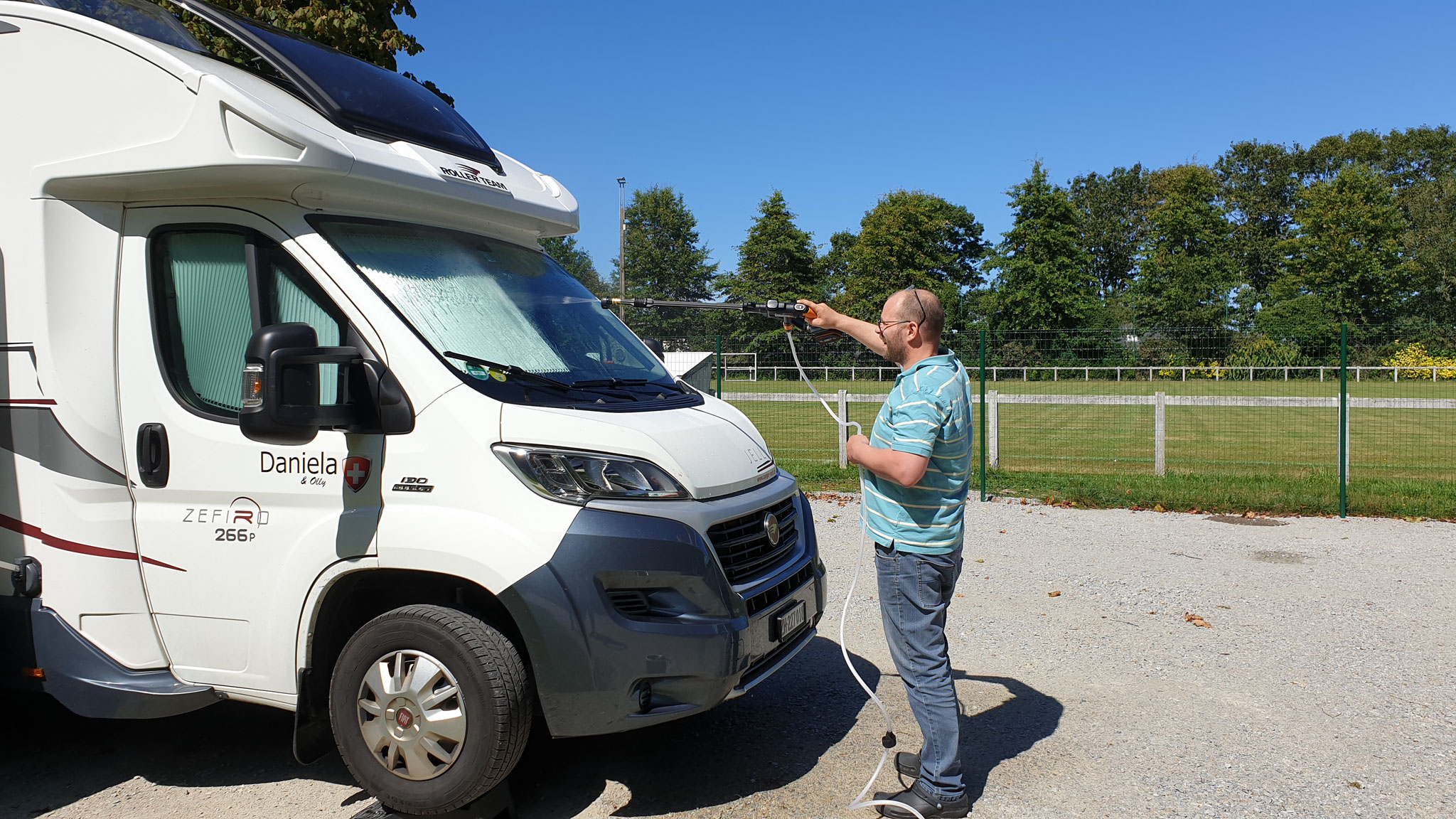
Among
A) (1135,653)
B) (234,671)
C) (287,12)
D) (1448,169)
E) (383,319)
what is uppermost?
(1448,169)

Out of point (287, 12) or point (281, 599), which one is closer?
point (281, 599)

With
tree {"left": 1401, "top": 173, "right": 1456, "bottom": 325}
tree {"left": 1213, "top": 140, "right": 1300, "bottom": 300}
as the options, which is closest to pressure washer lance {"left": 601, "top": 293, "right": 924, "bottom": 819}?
tree {"left": 1401, "top": 173, "right": 1456, "bottom": 325}

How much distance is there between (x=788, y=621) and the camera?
3.98 meters

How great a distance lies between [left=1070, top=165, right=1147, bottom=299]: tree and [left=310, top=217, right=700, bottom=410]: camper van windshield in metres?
79.7

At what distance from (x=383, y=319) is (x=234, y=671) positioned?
153 centimetres

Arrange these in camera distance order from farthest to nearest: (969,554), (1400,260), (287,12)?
1. (1400,260)
2. (287,12)
3. (969,554)

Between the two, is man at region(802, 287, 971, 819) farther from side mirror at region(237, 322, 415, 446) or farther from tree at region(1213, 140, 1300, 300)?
tree at region(1213, 140, 1300, 300)

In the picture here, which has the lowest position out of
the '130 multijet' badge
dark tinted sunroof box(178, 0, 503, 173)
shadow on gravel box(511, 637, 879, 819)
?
shadow on gravel box(511, 637, 879, 819)

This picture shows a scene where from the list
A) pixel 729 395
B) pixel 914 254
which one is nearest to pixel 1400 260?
pixel 914 254

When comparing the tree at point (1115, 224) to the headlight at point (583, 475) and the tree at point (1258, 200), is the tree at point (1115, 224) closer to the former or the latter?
the tree at point (1258, 200)

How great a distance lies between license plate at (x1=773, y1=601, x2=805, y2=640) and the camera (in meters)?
3.87

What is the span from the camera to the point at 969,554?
876 centimetres

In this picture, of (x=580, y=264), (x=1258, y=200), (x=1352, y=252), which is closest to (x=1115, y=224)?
(x=1258, y=200)

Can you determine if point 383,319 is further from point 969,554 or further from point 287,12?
point 287,12
